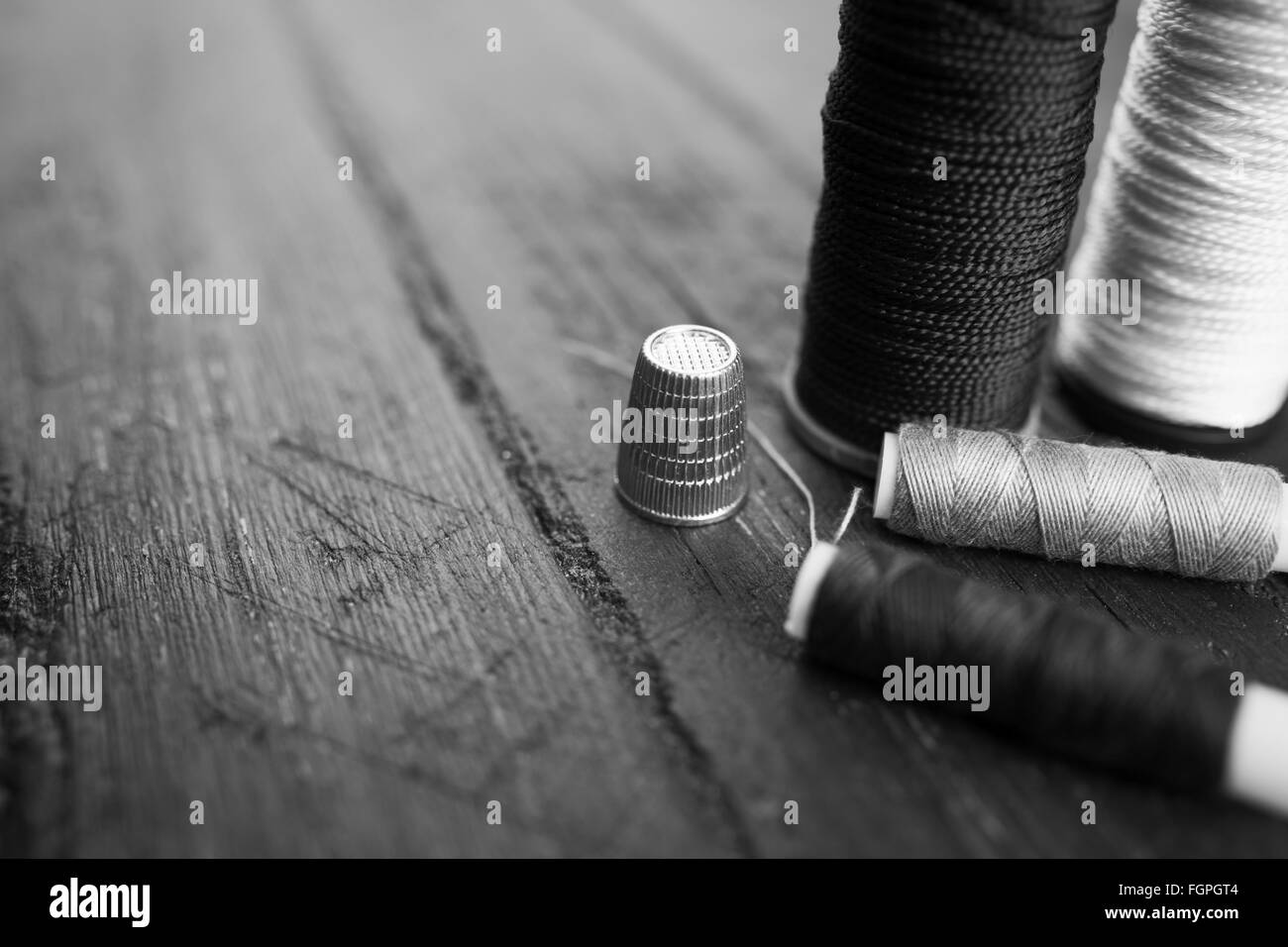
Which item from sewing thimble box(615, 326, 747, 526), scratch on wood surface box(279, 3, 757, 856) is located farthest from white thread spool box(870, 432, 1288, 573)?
scratch on wood surface box(279, 3, 757, 856)

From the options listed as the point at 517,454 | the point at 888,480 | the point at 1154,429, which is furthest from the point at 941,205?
the point at 517,454

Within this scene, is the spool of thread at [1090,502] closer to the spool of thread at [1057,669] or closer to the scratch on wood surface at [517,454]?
the spool of thread at [1057,669]

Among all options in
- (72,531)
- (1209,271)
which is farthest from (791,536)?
(72,531)

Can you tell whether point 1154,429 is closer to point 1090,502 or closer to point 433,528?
point 1090,502

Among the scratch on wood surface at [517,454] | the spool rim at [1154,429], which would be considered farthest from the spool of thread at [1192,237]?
the scratch on wood surface at [517,454]

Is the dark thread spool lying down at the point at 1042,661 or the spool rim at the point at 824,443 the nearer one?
the dark thread spool lying down at the point at 1042,661

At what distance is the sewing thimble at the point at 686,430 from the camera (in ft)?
3.31

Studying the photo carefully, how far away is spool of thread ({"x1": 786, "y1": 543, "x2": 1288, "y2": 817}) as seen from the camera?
0.77 meters

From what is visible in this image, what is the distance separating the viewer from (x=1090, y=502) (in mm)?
977

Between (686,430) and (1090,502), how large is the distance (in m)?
0.40

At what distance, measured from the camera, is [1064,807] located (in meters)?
0.80

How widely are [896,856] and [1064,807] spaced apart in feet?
0.48

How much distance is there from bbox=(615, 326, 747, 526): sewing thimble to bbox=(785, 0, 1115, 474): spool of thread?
15 centimetres

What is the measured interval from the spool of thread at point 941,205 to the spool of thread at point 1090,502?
10 cm
